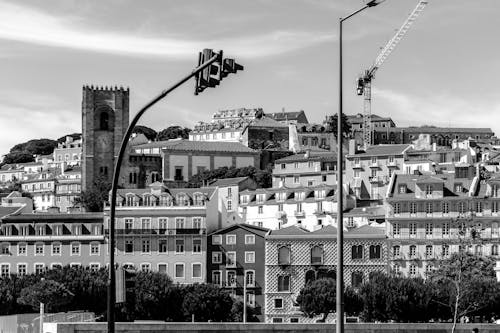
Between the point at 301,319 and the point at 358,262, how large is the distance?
7536 millimetres

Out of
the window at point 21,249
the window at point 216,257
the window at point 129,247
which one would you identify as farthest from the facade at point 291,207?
the window at point 21,249

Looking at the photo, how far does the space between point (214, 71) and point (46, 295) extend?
205ft

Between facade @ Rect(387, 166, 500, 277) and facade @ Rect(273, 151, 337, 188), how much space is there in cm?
5661

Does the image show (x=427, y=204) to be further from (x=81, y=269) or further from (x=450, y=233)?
(x=81, y=269)

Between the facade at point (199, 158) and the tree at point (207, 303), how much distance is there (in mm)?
92531

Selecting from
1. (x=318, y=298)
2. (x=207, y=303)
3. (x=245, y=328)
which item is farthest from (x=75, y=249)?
(x=245, y=328)

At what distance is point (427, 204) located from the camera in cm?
10369

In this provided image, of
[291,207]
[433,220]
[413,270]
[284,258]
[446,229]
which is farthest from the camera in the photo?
[291,207]

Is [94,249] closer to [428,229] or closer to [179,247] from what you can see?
[179,247]

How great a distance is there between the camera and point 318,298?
91875 millimetres

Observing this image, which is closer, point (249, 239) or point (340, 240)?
point (340, 240)

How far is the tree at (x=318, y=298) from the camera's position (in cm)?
9107

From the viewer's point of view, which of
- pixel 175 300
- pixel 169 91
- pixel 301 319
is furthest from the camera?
pixel 301 319

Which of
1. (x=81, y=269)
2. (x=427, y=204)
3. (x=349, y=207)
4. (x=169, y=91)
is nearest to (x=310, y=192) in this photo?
(x=349, y=207)
